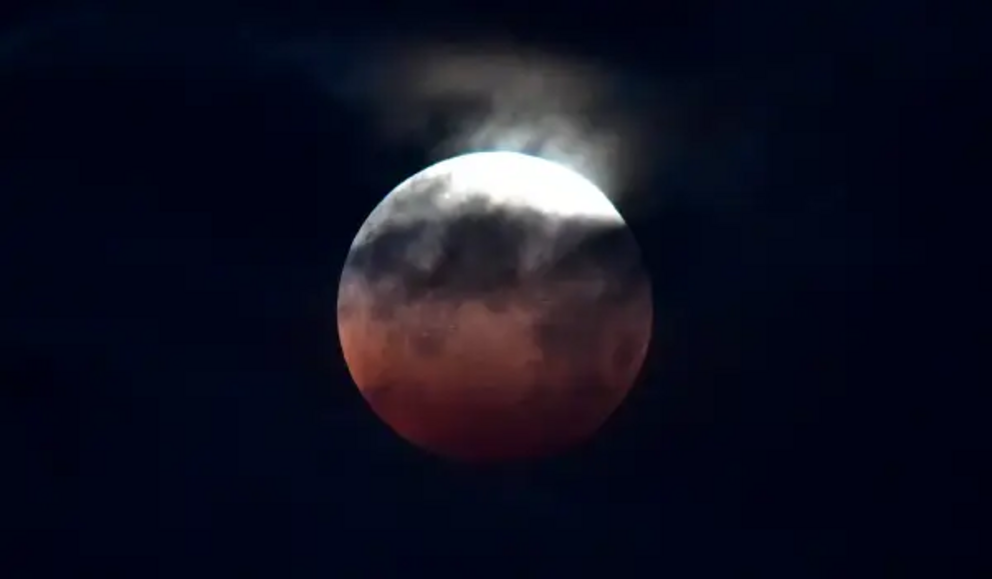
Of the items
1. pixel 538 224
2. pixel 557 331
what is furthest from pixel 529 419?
pixel 538 224

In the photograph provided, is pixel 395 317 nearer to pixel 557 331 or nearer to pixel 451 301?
pixel 451 301

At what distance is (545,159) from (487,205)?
83 centimetres

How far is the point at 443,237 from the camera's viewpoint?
880 cm

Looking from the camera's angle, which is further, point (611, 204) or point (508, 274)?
point (611, 204)

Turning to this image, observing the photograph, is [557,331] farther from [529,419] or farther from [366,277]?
[366,277]

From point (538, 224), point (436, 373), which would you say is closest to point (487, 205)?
point (538, 224)

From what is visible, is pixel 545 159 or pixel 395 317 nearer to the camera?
pixel 395 317

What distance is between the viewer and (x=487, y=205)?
8859 millimetres

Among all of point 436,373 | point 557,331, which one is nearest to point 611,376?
point 557,331

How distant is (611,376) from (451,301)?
3.47 feet

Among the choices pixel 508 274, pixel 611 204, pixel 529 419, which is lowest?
pixel 529 419

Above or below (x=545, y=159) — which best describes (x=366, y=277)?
below

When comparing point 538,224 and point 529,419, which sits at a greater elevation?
point 538,224

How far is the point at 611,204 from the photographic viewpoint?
9.55 meters
